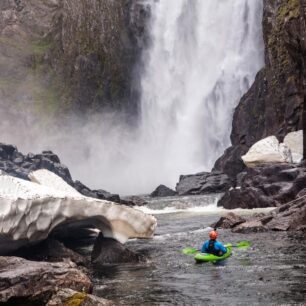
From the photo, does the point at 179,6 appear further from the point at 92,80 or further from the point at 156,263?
the point at 156,263

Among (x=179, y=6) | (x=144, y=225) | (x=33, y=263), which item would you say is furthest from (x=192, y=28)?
(x=33, y=263)

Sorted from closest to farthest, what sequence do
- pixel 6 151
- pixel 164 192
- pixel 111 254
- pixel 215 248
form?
pixel 215 248 → pixel 111 254 → pixel 6 151 → pixel 164 192

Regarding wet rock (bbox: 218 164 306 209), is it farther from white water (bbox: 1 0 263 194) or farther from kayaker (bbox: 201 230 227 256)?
white water (bbox: 1 0 263 194)

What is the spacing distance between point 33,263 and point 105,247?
5274 millimetres

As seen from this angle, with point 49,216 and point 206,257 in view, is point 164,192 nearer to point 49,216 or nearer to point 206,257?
point 206,257

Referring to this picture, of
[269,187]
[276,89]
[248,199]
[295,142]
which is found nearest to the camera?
[269,187]

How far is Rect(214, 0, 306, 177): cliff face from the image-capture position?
45844 millimetres

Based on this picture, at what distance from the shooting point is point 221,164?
198 ft

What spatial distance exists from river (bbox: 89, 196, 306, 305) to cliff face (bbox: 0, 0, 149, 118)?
2776 inches

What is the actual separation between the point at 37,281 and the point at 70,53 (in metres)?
99.9

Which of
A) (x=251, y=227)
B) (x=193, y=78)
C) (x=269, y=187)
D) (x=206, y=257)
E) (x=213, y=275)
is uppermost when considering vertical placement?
(x=193, y=78)

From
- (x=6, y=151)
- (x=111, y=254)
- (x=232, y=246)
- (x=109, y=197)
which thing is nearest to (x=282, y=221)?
(x=232, y=246)

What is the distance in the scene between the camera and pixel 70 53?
4311 inches

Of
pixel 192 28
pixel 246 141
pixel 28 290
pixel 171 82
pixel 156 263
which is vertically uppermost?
pixel 192 28
